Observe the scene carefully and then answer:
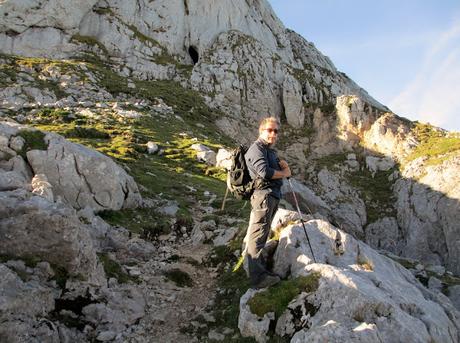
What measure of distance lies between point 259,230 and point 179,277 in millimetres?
4165

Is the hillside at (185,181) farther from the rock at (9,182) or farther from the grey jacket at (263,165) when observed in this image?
the grey jacket at (263,165)

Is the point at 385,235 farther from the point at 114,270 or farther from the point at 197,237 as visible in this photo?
the point at 114,270

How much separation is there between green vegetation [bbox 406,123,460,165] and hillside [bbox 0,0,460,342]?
246 mm

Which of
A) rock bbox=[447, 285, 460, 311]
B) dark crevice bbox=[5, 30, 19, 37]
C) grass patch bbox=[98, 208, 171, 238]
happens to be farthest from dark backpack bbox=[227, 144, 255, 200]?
dark crevice bbox=[5, 30, 19, 37]

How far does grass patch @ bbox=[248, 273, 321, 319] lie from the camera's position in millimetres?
8578

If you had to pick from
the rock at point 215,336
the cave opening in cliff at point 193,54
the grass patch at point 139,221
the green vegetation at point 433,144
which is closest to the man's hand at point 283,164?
the rock at point 215,336

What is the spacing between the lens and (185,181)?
25609 mm

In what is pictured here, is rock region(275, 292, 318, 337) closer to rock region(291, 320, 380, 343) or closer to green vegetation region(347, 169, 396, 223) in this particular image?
rock region(291, 320, 380, 343)

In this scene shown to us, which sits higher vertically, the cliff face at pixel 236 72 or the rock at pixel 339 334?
the cliff face at pixel 236 72

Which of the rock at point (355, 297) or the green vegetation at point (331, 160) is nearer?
the rock at point (355, 297)

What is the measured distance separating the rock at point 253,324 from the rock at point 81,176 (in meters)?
10.1

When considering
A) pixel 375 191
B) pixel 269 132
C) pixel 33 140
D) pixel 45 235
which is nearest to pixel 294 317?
pixel 269 132

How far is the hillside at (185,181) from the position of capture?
899 centimetres

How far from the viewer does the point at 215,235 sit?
16562mm
